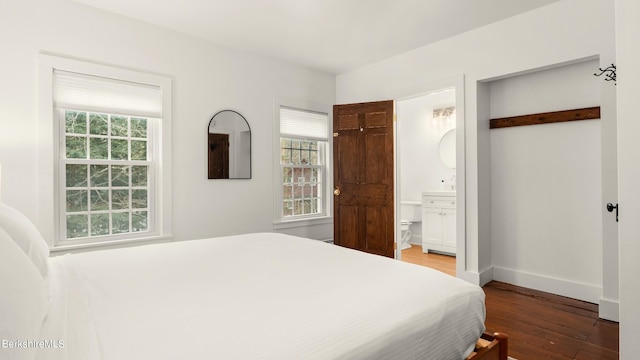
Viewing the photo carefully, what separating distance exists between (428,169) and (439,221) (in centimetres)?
111

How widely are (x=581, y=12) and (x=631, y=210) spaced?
2163mm

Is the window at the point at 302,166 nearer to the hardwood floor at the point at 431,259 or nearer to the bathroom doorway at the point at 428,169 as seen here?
the bathroom doorway at the point at 428,169

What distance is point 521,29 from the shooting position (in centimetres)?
319

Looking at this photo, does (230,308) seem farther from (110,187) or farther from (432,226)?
(432,226)

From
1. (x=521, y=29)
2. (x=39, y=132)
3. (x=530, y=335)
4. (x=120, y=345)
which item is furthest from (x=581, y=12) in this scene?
(x=39, y=132)

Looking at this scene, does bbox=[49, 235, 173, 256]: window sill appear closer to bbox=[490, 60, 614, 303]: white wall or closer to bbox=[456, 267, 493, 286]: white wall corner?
bbox=[456, 267, 493, 286]: white wall corner

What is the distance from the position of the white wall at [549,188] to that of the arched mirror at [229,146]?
286 centimetres

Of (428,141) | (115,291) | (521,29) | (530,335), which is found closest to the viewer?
(115,291)

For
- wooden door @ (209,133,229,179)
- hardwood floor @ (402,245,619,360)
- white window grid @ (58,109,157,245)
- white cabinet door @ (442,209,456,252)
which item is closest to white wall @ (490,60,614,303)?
hardwood floor @ (402,245,619,360)

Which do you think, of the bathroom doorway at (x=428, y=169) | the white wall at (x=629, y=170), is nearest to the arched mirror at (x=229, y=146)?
the bathroom doorway at (x=428, y=169)

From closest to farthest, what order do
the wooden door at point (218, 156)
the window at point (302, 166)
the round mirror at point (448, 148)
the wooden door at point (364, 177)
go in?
the wooden door at point (218, 156), the wooden door at point (364, 177), the window at point (302, 166), the round mirror at point (448, 148)

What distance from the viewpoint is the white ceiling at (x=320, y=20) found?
295cm

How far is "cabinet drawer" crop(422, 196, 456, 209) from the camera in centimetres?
482

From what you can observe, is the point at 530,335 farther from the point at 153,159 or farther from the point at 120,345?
the point at 153,159
